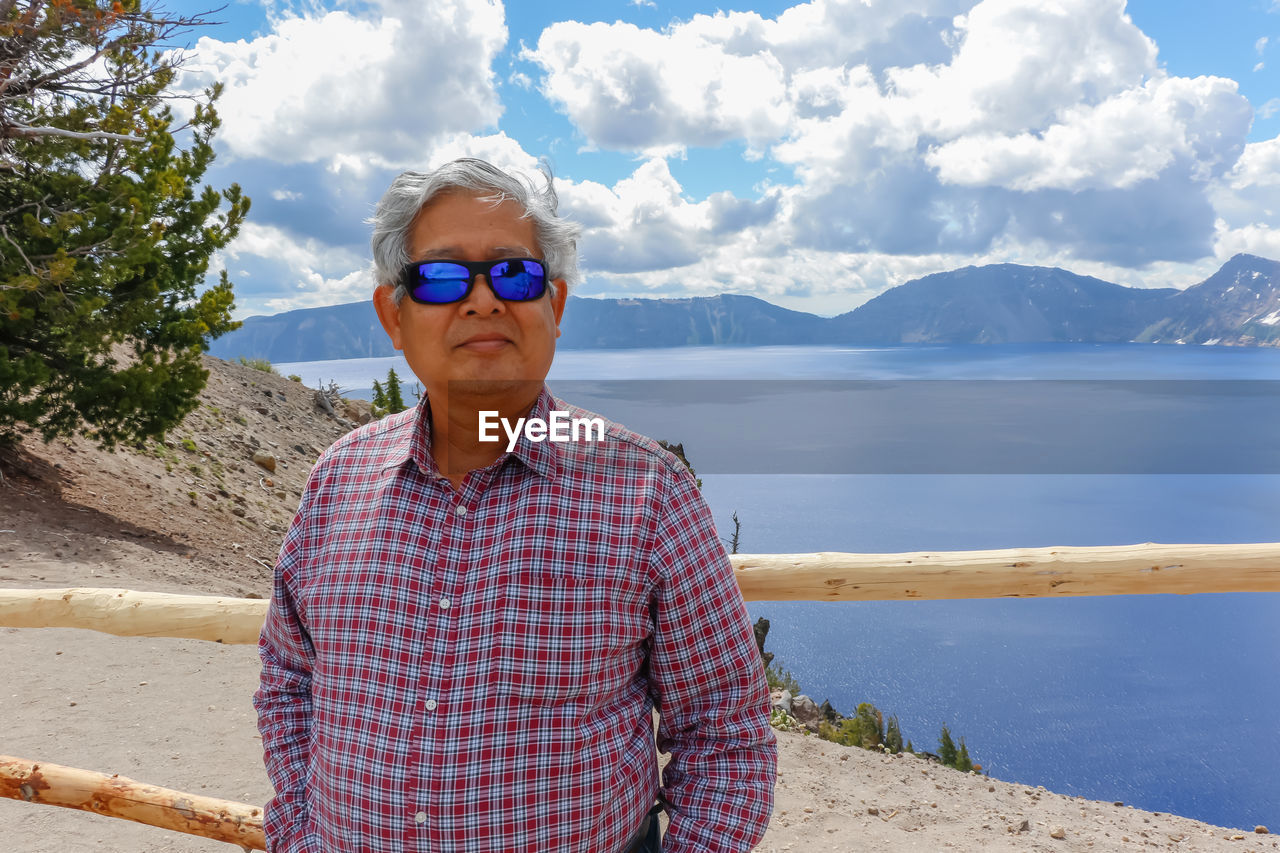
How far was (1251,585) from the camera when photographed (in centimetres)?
296

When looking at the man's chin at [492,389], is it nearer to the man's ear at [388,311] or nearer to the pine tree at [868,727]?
the man's ear at [388,311]

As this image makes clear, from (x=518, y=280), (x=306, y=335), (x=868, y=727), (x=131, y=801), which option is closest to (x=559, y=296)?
(x=518, y=280)

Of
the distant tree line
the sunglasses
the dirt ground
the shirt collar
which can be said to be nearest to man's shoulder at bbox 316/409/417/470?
the shirt collar

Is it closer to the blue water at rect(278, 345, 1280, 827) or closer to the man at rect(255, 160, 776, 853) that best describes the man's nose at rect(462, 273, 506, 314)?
the man at rect(255, 160, 776, 853)

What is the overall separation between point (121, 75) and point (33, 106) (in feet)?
3.79

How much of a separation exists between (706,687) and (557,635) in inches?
10.9

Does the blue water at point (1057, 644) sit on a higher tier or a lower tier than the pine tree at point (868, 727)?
lower

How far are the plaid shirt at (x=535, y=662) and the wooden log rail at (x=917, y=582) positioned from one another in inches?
50.1

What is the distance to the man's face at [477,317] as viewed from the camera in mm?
1466

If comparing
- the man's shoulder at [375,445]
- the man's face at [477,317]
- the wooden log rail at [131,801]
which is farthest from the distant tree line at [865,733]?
the man's face at [477,317]

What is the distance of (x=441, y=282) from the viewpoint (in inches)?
58.3

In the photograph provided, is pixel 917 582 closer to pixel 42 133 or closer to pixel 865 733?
pixel 865 733

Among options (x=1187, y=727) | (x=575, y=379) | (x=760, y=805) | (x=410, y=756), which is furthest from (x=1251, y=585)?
(x=575, y=379)

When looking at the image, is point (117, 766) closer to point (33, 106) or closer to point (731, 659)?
point (731, 659)
